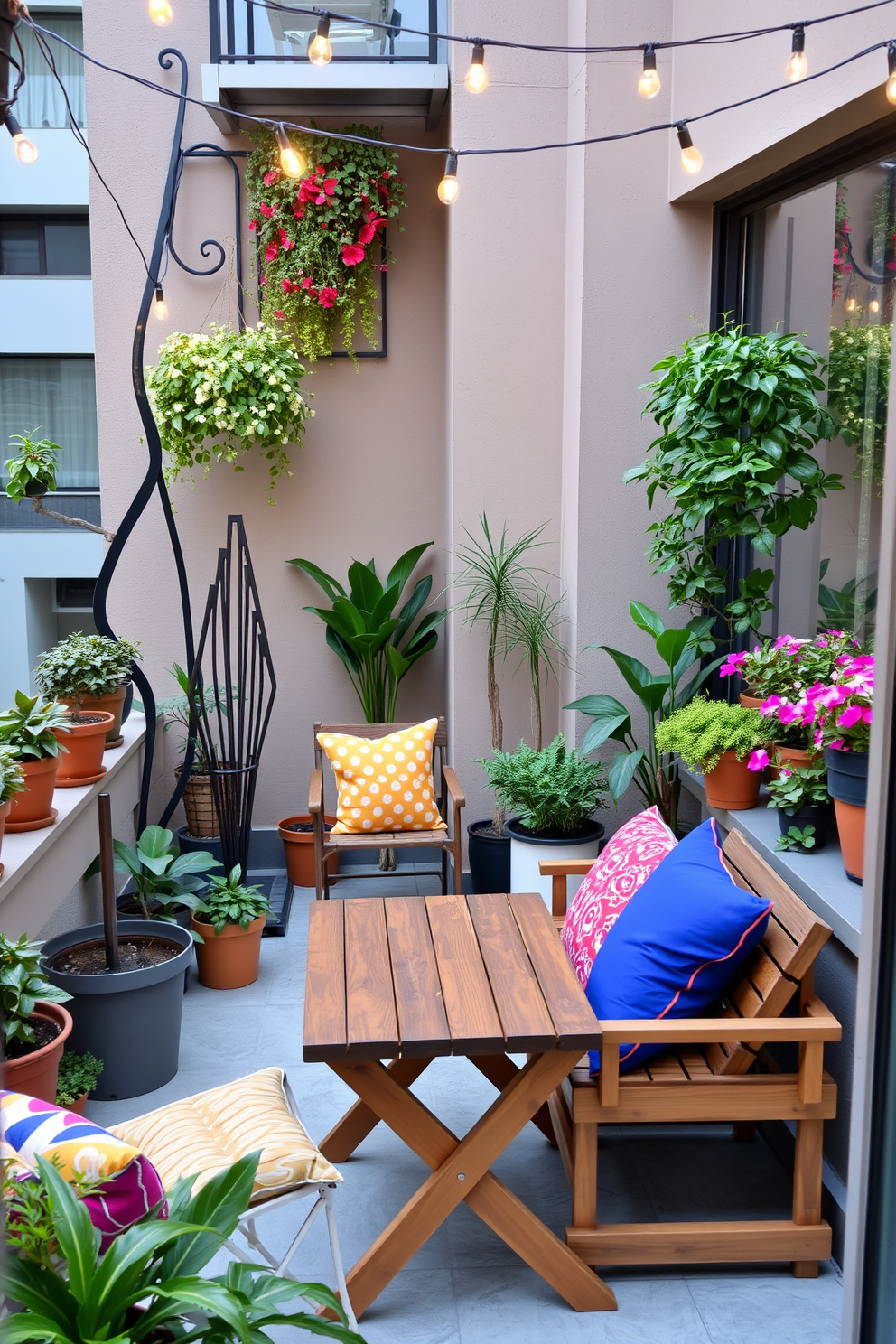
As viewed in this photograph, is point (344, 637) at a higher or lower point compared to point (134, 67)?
lower

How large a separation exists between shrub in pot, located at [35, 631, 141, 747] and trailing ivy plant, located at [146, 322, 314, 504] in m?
1.05

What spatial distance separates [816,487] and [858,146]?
3.04ft

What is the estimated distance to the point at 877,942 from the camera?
3.95 ft

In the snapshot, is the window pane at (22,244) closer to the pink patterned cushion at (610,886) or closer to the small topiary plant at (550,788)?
the small topiary plant at (550,788)

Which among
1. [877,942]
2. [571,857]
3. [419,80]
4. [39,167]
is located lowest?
[571,857]

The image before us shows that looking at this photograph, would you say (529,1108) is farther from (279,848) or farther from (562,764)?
(279,848)

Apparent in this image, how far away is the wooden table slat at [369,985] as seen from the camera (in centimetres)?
197

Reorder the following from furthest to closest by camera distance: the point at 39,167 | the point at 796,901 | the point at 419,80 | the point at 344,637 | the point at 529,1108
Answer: the point at 39,167, the point at 344,637, the point at 419,80, the point at 796,901, the point at 529,1108

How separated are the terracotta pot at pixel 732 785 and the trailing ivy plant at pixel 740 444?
45cm

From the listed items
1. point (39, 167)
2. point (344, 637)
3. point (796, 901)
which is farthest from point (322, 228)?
point (39, 167)

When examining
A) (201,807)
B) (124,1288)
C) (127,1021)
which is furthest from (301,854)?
(124,1288)

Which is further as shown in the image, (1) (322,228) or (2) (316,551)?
(2) (316,551)

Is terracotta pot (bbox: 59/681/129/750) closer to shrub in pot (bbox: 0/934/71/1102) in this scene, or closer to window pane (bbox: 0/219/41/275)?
shrub in pot (bbox: 0/934/71/1102)

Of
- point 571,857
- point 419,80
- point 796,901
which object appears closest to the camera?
point 796,901
